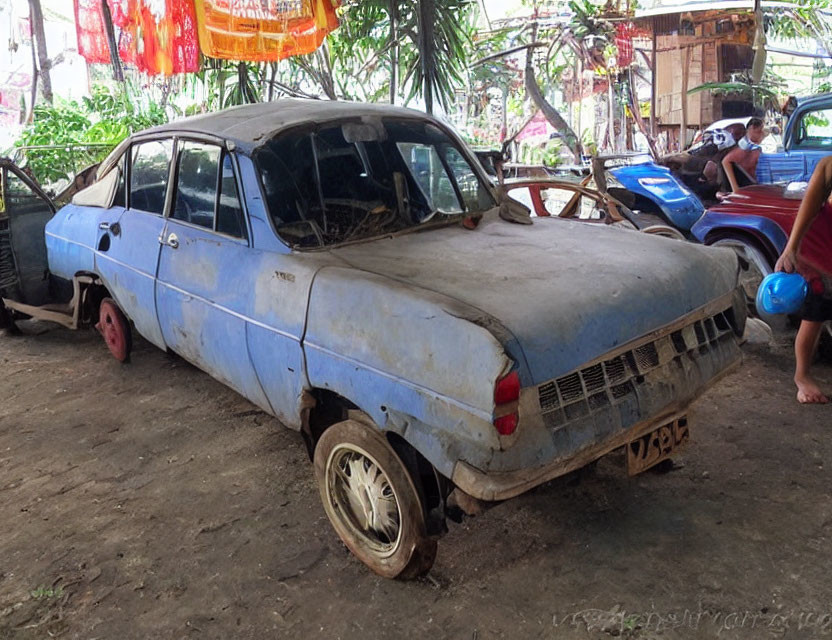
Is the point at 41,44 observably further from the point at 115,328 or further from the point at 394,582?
the point at 394,582

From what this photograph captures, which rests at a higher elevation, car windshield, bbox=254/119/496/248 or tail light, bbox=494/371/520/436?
car windshield, bbox=254/119/496/248

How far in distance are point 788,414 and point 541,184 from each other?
9.22 feet

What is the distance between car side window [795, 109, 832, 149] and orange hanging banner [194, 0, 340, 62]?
516 centimetres

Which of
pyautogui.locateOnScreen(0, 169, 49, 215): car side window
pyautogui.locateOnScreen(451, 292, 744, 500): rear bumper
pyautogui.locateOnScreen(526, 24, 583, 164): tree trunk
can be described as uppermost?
pyautogui.locateOnScreen(526, 24, 583, 164): tree trunk

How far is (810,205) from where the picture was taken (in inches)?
140

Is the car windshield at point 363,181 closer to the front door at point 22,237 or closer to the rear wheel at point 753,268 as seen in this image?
the rear wheel at point 753,268

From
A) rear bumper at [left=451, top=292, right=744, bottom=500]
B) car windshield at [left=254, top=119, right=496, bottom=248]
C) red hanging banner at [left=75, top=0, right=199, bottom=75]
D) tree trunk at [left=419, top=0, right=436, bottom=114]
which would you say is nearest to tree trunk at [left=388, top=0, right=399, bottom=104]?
tree trunk at [left=419, top=0, right=436, bottom=114]

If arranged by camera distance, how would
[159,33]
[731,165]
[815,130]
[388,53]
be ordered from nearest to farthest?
[815,130], [731,165], [159,33], [388,53]

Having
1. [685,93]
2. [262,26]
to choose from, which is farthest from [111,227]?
[685,93]

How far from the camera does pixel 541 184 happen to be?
574 cm

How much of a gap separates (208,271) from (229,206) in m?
0.34

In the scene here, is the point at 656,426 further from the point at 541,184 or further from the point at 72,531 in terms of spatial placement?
the point at 541,184

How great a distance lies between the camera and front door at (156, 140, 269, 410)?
10.2 ft

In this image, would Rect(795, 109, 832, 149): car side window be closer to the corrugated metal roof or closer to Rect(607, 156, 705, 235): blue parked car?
Rect(607, 156, 705, 235): blue parked car
